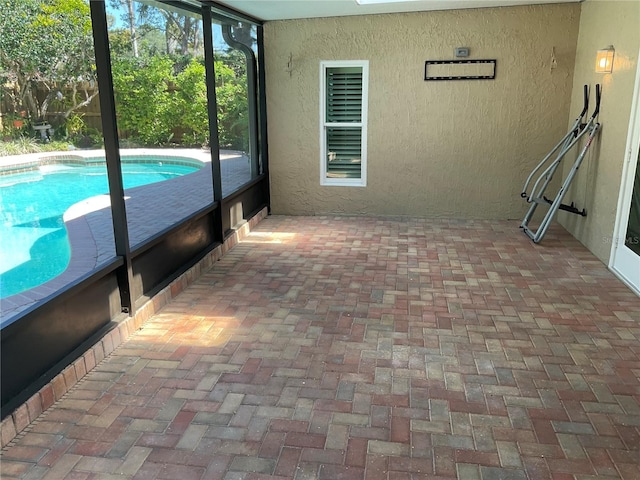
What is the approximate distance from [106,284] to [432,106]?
176 inches

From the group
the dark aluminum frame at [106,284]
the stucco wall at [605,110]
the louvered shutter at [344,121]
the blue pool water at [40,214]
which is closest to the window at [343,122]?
the louvered shutter at [344,121]

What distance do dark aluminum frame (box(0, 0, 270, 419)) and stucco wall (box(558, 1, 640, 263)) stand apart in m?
3.64

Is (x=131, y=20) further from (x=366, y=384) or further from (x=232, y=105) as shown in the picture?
(x=366, y=384)

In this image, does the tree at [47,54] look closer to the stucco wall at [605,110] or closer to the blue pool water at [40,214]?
the blue pool water at [40,214]

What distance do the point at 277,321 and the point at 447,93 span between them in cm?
393

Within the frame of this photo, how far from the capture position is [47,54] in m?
5.30

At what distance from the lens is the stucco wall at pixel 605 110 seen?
4.23 meters

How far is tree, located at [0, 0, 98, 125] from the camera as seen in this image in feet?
13.8

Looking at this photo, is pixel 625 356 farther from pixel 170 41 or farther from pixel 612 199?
pixel 170 41

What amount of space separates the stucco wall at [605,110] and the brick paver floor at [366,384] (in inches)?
23.9

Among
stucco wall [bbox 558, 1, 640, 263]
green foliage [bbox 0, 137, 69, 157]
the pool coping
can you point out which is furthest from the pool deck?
stucco wall [bbox 558, 1, 640, 263]

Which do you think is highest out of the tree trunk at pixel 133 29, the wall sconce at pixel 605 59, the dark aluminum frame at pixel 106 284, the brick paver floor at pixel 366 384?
the tree trunk at pixel 133 29

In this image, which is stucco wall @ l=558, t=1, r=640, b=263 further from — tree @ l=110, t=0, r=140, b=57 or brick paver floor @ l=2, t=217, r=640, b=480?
tree @ l=110, t=0, r=140, b=57

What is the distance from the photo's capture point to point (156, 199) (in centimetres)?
535
